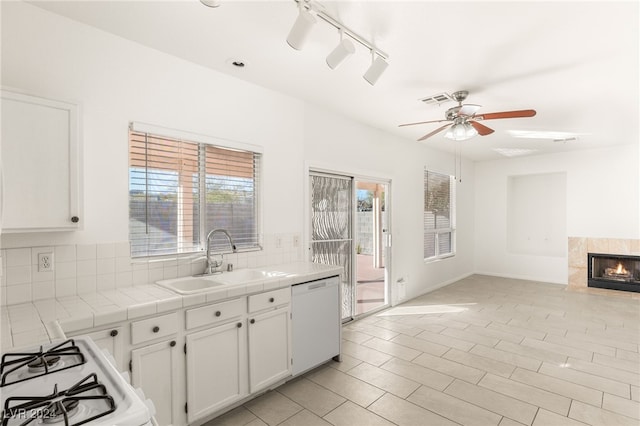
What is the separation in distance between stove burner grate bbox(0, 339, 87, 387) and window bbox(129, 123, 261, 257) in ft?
4.25

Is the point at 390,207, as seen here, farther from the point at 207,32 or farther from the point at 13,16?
the point at 13,16

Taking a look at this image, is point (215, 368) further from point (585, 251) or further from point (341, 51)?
point (585, 251)

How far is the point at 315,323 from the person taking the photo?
3037mm

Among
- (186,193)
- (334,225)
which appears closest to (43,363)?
(186,193)

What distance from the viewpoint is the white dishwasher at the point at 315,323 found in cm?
288

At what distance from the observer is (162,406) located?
204cm

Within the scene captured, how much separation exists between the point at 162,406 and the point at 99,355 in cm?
103

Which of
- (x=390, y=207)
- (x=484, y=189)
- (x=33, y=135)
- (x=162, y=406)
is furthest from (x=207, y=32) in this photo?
(x=484, y=189)

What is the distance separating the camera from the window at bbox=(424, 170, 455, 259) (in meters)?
6.25

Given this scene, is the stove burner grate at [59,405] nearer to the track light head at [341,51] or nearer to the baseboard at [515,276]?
the track light head at [341,51]

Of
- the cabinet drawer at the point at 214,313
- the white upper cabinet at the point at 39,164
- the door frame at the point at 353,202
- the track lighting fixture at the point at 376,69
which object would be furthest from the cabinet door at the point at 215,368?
the track lighting fixture at the point at 376,69

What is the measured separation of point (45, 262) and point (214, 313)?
1.11 m

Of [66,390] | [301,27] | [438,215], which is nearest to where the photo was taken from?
[66,390]

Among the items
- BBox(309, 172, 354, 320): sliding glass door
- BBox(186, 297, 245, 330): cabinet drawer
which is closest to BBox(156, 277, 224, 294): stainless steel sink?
BBox(186, 297, 245, 330): cabinet drawer
